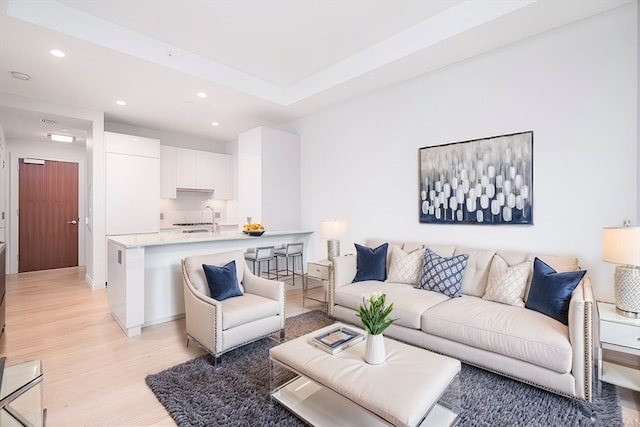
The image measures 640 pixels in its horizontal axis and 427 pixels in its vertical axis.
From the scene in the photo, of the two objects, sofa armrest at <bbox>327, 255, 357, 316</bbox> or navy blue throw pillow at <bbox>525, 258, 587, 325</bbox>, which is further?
sofa armrest at <bbox>327, 255, 357, 316</bbox>

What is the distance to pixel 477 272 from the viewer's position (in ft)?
9.70

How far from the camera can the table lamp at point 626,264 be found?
6.69 feet

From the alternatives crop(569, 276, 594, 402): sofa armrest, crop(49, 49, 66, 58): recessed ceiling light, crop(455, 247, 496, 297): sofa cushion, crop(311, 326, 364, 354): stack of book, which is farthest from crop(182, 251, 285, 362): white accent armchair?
crop(49, 49, 66, 58): recessed ceiling light

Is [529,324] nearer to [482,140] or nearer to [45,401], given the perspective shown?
[482,140]

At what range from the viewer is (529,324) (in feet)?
7.04

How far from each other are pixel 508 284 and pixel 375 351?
153 cm

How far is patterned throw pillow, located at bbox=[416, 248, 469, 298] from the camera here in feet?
9.52

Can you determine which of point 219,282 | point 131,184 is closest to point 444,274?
point 219,282

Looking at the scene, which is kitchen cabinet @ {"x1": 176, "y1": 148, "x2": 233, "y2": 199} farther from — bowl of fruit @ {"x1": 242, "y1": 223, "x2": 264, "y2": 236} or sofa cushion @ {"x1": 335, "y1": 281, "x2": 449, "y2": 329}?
sofa cushion @ {"x1": 335, "y1": 281, "x2": 449, "y2": 329}

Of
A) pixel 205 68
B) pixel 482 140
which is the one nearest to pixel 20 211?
pixel 205 68

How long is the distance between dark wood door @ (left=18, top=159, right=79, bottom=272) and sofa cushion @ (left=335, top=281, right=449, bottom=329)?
261 inches

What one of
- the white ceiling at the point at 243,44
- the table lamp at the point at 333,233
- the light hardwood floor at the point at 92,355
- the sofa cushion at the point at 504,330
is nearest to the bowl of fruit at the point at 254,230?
the table lamp at the point at 333,233

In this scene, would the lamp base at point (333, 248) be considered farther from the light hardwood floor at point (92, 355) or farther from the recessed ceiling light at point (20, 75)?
the recessed ceiling light at point (20, 75)

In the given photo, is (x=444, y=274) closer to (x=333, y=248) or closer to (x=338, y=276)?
Answer: (x=338, y=276)
